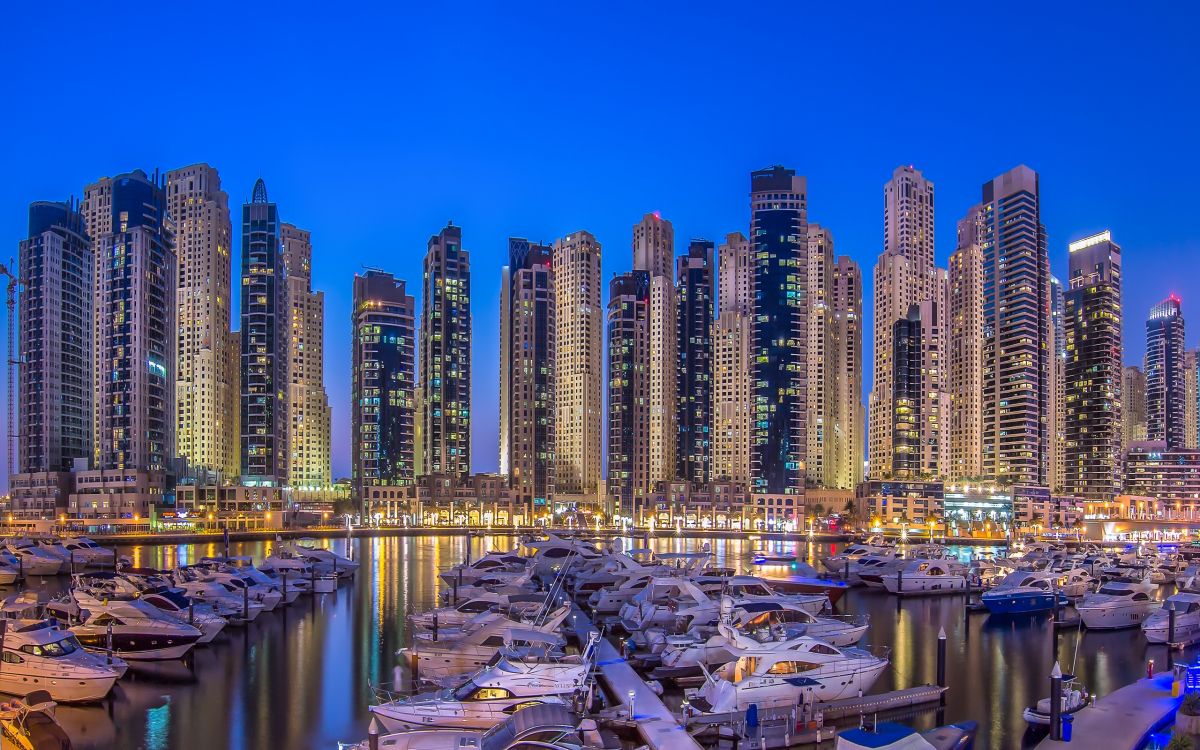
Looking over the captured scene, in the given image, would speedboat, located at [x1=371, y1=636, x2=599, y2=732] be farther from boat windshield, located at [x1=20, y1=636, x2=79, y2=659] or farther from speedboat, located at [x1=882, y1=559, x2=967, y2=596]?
Result: speedboat, located at [x1=882, y1=559, x2=967, y2=596]

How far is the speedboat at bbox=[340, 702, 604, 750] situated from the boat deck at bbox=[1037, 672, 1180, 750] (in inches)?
488

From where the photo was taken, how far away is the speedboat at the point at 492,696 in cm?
2486

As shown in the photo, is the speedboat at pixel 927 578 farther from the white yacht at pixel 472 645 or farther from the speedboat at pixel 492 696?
the speedboat at pixel 492 696

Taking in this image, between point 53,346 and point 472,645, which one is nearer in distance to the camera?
point 472,645

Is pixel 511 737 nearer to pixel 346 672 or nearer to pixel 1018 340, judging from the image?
pixel 346 672

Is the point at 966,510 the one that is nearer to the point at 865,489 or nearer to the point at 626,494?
the point at 865,489

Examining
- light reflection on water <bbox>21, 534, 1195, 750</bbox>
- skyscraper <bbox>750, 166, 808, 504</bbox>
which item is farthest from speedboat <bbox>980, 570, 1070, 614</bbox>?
skyscraper <bbox>750, 166, 808, 504</bbox>

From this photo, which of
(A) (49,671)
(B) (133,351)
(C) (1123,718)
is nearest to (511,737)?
(C) (1123,718)

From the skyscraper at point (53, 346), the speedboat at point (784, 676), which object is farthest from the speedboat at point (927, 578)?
the skyscraper at point (53, 346)

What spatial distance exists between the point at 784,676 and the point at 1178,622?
80.3ft

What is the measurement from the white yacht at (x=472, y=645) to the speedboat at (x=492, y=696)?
2.91 meters

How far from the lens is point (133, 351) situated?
147250 millimetres

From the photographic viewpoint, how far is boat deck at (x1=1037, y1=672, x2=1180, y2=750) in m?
23.9

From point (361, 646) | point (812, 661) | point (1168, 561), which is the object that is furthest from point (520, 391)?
point (812, 661)
